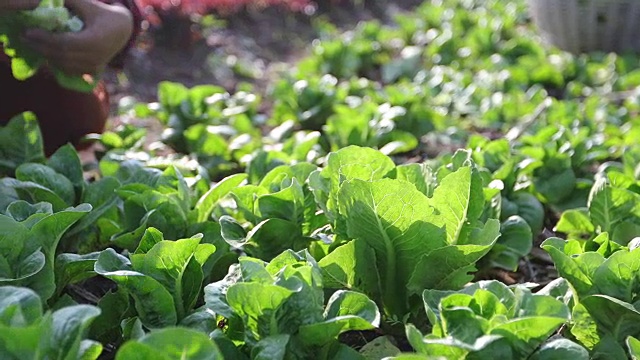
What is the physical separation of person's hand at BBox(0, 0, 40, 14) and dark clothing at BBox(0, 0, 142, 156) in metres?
0.40

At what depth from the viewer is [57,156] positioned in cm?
231

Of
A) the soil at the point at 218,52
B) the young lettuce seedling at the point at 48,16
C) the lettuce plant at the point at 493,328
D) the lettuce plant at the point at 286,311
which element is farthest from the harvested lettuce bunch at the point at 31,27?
the soil at the point at 218,52

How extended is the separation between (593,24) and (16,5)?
4299 millimetres

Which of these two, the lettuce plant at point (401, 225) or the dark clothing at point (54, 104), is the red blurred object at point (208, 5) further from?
the lettuce plant at point (401, 225)

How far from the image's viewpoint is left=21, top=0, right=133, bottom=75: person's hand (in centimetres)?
232

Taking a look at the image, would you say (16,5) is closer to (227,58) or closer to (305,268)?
(305,268)

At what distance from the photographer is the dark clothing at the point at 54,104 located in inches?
106

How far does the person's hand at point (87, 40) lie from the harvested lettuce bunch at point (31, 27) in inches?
0.8

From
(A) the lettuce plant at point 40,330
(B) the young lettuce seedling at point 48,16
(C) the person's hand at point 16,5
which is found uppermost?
(C) the person's hand at point 16,5

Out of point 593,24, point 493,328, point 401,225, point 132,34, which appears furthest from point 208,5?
point 493,328

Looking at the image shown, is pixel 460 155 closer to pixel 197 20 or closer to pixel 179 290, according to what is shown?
pixel 179 290

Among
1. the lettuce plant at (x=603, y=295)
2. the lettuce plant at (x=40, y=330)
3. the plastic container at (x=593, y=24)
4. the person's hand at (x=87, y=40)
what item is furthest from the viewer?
the plastic container at (x=593, y=24)

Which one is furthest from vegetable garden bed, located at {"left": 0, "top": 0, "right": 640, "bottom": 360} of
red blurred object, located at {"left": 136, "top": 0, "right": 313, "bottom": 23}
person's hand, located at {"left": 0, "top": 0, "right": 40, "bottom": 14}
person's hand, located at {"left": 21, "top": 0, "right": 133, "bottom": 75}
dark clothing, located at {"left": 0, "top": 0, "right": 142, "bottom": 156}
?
red blurred object, located at {"left": 136, "top": 0, "right": 313, "bottom": 23}

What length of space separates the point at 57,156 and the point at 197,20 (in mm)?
3526
